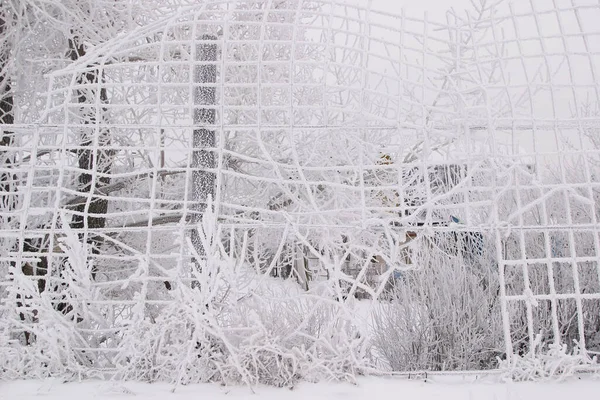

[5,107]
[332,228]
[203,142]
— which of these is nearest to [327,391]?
[332,228]

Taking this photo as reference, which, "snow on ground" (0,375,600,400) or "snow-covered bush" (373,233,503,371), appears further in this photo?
"snow-covered bush" (373,233,503,371)

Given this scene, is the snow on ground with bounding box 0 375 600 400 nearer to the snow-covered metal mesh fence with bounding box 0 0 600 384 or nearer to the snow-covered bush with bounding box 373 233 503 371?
the snow-covered metal mesh fence with bounding box 0 0 600 384

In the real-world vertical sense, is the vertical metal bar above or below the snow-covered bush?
above

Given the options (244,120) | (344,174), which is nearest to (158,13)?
(244,120)

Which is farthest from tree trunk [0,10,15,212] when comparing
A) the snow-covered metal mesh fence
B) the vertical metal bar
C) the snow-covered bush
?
the snow-covered bush

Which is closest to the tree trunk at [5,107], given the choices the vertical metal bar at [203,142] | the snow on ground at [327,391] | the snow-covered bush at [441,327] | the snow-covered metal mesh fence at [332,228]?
the snow-covered metal mesh fence at [332,228]

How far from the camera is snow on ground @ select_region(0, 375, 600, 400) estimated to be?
328 cm

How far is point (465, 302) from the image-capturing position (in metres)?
4.70

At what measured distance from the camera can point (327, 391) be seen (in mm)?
3400

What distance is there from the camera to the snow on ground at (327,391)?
328 centimetres

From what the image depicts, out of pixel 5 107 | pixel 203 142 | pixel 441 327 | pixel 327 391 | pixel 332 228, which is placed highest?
pixel 5 107

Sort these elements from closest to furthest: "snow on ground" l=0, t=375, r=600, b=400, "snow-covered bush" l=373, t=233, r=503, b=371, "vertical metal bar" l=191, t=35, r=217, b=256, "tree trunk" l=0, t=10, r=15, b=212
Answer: "snow on ground" l=0, t=375, r=600, b=400 → "vertical metal bar" l=191, t=35, r=217, b=256 → "snow-covered bush" l=373, t=233, r=503, b=371 → "tree trunk" l=0, t=10, r=15, b=212

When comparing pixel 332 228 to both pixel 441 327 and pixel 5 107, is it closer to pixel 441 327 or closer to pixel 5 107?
pixel 441 327

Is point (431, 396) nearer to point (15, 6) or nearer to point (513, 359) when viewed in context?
point (513, 359)
